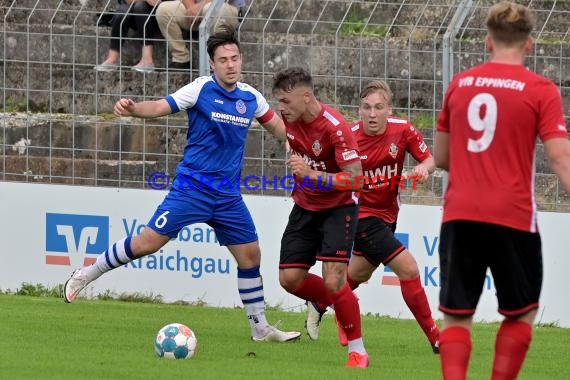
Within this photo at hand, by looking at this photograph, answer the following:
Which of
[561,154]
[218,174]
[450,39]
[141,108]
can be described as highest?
[450,39]

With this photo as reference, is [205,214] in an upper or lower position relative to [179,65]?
lower

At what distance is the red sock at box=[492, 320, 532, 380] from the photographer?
256 inches

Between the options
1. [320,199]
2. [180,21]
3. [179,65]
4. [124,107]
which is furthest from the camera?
[179,65]

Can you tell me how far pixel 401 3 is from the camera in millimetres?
13156

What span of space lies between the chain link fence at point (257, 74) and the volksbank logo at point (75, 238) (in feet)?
1.78

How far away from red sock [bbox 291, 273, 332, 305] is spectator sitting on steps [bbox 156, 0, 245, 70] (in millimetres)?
4155

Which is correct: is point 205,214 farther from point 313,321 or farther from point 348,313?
point 348,313

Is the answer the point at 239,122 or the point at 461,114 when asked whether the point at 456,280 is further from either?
the point at 239,122

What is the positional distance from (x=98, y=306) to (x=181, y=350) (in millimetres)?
3482

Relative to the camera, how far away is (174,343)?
28.1 feet

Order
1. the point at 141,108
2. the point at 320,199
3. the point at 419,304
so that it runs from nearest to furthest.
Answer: the point at 320,199 < the point at 141,108 < the point at 419,304

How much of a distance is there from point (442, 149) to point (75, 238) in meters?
6.85

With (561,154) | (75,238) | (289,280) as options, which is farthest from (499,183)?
(75,238)

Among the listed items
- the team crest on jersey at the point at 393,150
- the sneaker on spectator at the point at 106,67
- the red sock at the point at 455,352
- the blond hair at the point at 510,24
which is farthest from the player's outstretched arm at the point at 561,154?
the sneaker on spectator at the point at 106,67
